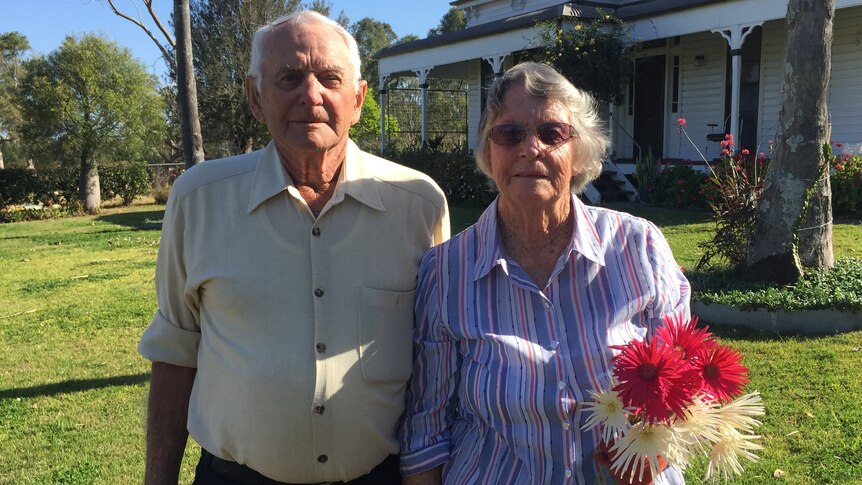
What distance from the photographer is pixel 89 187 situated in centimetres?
2241

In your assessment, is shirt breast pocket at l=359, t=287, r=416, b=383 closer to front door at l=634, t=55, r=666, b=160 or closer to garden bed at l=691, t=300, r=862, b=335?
garden bed at l=691, t=300, r=862, b=335

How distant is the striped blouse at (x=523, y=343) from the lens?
221cm

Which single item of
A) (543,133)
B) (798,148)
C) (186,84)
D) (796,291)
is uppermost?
(186,84)

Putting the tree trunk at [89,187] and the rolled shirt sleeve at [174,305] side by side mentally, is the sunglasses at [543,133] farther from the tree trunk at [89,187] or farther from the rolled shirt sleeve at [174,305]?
the tree trunk at [89,187]

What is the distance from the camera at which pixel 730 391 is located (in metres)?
1.86

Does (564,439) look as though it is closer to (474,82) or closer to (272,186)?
(272,186)

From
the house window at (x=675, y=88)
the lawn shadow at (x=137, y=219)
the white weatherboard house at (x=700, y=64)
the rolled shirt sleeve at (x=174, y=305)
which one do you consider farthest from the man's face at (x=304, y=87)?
the lawn shadow at (x=137, y=219)

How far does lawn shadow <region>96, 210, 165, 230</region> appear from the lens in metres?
18.0

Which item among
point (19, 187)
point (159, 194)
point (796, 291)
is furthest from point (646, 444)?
point (159, 194)

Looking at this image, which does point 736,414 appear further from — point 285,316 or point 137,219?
point 137,219

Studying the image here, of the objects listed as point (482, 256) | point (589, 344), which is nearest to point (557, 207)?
point (482, 256)

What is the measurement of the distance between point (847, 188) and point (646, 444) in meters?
12.1

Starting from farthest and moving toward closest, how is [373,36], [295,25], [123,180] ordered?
1. [373,36]
2. [123,180]
3. [295,25]

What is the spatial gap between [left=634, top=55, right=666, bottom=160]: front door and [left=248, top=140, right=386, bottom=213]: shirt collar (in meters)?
15.5
